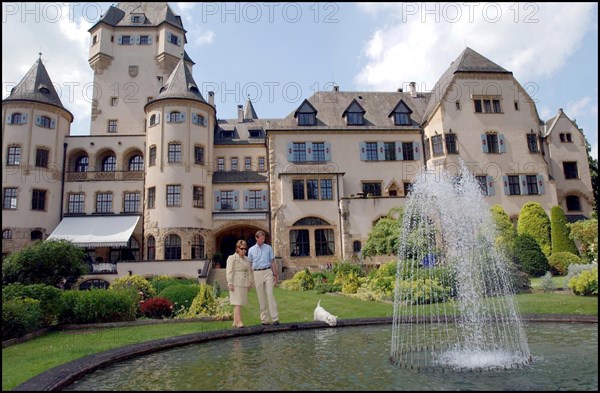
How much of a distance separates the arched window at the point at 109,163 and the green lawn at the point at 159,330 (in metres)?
25.0

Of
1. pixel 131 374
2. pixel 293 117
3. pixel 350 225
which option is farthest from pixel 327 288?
pixel 293 117

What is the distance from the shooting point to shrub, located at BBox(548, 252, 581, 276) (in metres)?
25.9

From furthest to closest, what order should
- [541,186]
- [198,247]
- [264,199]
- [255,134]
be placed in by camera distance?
[255,134], [264,199], [541,186], [198,247]

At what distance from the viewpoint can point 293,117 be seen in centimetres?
3722

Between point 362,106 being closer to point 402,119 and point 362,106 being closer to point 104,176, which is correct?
point 402,119

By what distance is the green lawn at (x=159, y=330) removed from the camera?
324 inches

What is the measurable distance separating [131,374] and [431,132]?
33.1m

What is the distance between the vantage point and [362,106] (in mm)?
39219

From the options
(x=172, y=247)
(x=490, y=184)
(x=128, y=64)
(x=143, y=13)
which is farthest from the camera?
(x=143, y=13)

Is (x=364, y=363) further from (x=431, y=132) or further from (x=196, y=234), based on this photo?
(x=431, y=132)

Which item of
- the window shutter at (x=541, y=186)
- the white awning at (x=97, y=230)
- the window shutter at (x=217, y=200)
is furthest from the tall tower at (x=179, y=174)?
the window shutter at (x=541, y=186)

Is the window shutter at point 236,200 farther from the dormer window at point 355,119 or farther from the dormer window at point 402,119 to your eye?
the dormer window at point 402,119

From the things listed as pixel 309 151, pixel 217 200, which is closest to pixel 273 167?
pixel 309 151

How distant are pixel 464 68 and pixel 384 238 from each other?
17.4 meters
